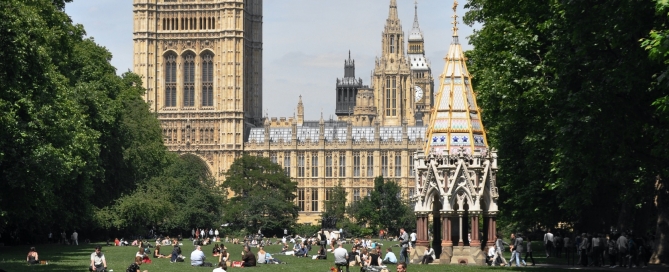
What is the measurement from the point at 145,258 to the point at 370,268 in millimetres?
11295

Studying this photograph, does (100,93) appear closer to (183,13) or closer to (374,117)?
(183,13)

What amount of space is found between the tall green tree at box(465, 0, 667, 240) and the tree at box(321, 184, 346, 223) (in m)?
74.5

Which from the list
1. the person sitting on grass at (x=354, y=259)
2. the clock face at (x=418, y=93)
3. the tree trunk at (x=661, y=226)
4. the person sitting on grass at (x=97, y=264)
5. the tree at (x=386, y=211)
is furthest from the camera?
the clock face at (x=418, y=93)

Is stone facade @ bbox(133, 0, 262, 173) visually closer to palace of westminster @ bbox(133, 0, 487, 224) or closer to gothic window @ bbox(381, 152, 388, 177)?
palace of westminster @ bbox(133, 0, 487, 224)

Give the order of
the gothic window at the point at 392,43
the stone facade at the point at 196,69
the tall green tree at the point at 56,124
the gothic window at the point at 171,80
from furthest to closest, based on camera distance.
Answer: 1. the gothic window at the point at 392,43
2. the gothic window at the point at 171,80
3. the stone facade at the point at 196,69
4. the tall green tree at the point at 56,124

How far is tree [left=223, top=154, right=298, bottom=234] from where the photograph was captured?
10925 centimetres

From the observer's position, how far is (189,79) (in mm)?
134000

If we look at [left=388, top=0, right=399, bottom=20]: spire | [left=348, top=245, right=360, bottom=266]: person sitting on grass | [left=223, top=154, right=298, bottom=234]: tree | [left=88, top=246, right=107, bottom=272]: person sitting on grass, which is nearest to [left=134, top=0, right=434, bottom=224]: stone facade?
[left=223, top=154, right=298, bottom=234]: tree

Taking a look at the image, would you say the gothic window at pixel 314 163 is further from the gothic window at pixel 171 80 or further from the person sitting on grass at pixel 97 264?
the person sitting on grass at pixel 97 264

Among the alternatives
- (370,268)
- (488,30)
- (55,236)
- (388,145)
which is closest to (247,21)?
(388,145)

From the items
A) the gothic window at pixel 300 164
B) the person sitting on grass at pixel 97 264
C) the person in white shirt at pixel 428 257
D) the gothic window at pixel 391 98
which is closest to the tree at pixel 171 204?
the gothic window at pixel 300 164

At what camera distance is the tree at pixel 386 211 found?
110688 mm

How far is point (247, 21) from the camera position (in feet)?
452

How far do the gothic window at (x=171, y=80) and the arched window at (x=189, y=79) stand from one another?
3.08ft
